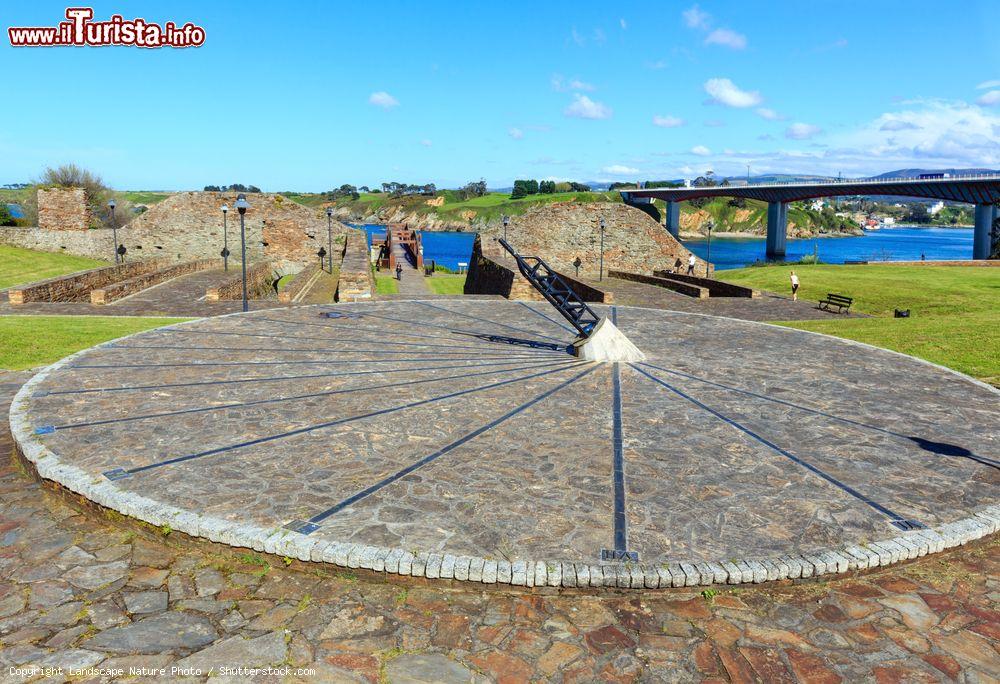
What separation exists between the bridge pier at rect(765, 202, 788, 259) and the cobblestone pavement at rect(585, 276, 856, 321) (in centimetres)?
6087

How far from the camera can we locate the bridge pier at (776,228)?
3280 inches

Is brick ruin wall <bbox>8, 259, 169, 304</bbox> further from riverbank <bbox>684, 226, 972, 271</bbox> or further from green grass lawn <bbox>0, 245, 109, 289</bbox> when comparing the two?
riverbank <bbox>684, 226, 972, 271</bbox>

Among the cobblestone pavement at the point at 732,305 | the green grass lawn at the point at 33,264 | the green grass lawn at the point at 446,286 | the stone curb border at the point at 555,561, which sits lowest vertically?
the stone curb border at the point at 555,561

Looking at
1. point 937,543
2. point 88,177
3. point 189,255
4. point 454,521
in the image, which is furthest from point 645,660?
point 88,177

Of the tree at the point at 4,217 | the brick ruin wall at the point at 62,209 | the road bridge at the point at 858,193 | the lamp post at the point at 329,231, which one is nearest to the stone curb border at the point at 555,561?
the lamp post at the point at 329,231

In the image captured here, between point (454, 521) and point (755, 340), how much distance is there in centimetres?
1012

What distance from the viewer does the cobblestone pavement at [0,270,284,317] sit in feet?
61.0

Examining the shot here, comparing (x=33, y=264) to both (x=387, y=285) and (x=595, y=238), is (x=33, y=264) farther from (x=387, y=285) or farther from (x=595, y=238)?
(x=595, y=238)

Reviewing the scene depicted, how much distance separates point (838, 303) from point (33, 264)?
33.9 metres

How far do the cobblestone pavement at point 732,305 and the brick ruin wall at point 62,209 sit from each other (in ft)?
96.1

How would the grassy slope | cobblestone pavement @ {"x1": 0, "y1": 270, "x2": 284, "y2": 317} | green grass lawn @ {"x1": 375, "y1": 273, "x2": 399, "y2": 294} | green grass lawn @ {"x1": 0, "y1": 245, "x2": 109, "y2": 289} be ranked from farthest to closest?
green grass lawn @ {"x1": 375, "y1": 273, "x2": 399, "y2": 294}
green grass lawn @ {"x1": 0, "y1": 245, "x2": 109, "y2": 289}
cobblestone pavement @ {"x1": 0, "y1": 270, "x2": 284, "y2": 317}
the grassy slope

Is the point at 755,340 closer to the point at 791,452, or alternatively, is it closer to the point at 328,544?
the point at 791,452

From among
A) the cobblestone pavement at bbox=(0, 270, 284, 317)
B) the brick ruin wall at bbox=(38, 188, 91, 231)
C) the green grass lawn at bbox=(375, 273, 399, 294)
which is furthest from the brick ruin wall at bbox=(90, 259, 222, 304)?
the green grass lawn at bbox=(375, 273, 399, 294)

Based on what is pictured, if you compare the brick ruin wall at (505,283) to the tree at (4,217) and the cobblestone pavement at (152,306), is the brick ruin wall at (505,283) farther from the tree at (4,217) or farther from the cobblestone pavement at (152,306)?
the tree at (4,217)
